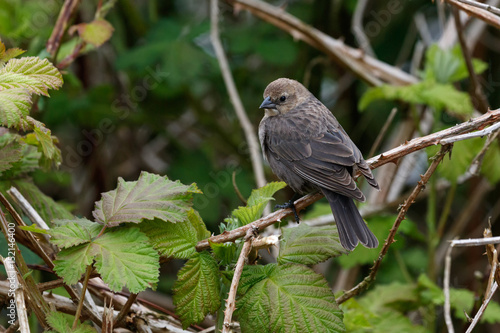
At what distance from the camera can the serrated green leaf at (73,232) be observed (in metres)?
1.81

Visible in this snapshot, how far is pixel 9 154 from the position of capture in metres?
2.04

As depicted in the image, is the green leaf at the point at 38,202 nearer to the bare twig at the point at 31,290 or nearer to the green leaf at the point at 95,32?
the bare twig at the point at 31,290

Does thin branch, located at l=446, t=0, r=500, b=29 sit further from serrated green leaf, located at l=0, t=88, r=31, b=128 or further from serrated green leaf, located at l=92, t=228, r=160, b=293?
serrated green leaf, located at l=0, t=88, r=31, b=128

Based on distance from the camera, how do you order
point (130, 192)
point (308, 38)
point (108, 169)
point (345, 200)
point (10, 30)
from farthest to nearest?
point (108, 169)
point (308, 38)
point (10, 30)
point (345, 200)
point (130, 192)

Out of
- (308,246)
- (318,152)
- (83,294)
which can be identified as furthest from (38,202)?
(318,152)

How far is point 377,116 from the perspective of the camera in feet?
18.0

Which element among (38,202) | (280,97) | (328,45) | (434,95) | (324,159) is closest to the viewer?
(38,202)

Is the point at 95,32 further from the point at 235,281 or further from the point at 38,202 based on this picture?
the point at 235,281

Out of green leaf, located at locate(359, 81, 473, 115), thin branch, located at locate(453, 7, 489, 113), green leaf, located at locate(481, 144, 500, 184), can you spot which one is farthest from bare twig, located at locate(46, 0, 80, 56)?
green leaf, located at locate(481, 144, 500, 184)

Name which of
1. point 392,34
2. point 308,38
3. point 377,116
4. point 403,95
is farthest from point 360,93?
point 403,95

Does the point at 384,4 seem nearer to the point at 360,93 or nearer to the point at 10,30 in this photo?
the point at 360,93

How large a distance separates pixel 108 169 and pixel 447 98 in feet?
10.9

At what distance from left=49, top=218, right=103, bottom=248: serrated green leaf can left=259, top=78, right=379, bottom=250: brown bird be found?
43.0 inches

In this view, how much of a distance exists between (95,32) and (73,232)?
1531 millimetres
